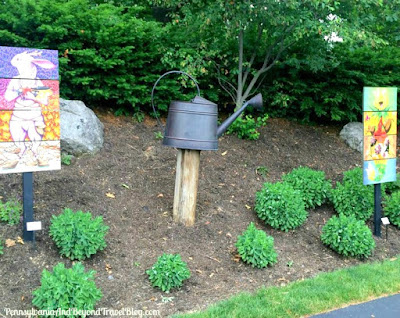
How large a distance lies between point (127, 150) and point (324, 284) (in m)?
3.29

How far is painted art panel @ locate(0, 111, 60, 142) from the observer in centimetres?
378

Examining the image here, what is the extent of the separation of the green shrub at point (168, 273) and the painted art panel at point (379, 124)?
284cm

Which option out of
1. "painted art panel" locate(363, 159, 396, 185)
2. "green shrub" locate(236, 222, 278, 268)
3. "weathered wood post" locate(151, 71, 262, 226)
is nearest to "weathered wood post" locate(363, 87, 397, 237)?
"painted art panel" locate(363, 159, 396, 185)

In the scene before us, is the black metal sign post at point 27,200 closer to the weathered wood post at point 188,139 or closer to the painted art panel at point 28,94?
the painted art panel at point 28,94

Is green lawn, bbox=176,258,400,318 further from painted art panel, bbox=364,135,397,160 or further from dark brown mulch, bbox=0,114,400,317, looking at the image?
painted art panel, bbox=364,135,397,160

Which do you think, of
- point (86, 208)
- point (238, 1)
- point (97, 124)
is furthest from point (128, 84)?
point (86, 208)

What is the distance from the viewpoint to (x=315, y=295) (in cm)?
358

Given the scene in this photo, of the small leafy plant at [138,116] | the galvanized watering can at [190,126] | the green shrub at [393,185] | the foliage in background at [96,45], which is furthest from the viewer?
the small leafy plant at [138,116]

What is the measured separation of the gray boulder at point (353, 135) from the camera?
7754 millimetres

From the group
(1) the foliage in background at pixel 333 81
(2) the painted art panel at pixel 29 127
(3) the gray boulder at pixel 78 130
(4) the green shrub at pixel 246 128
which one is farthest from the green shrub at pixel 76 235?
(1) the foliage in background at pixel 333 81

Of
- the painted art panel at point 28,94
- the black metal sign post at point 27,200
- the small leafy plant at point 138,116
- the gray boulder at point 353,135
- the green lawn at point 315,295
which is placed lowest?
the green lawn at point 315,295

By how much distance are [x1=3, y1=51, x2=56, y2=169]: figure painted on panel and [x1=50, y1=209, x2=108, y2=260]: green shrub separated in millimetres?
583

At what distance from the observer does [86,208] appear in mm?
4598

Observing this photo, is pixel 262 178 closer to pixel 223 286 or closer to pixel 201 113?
pixel 201 113
